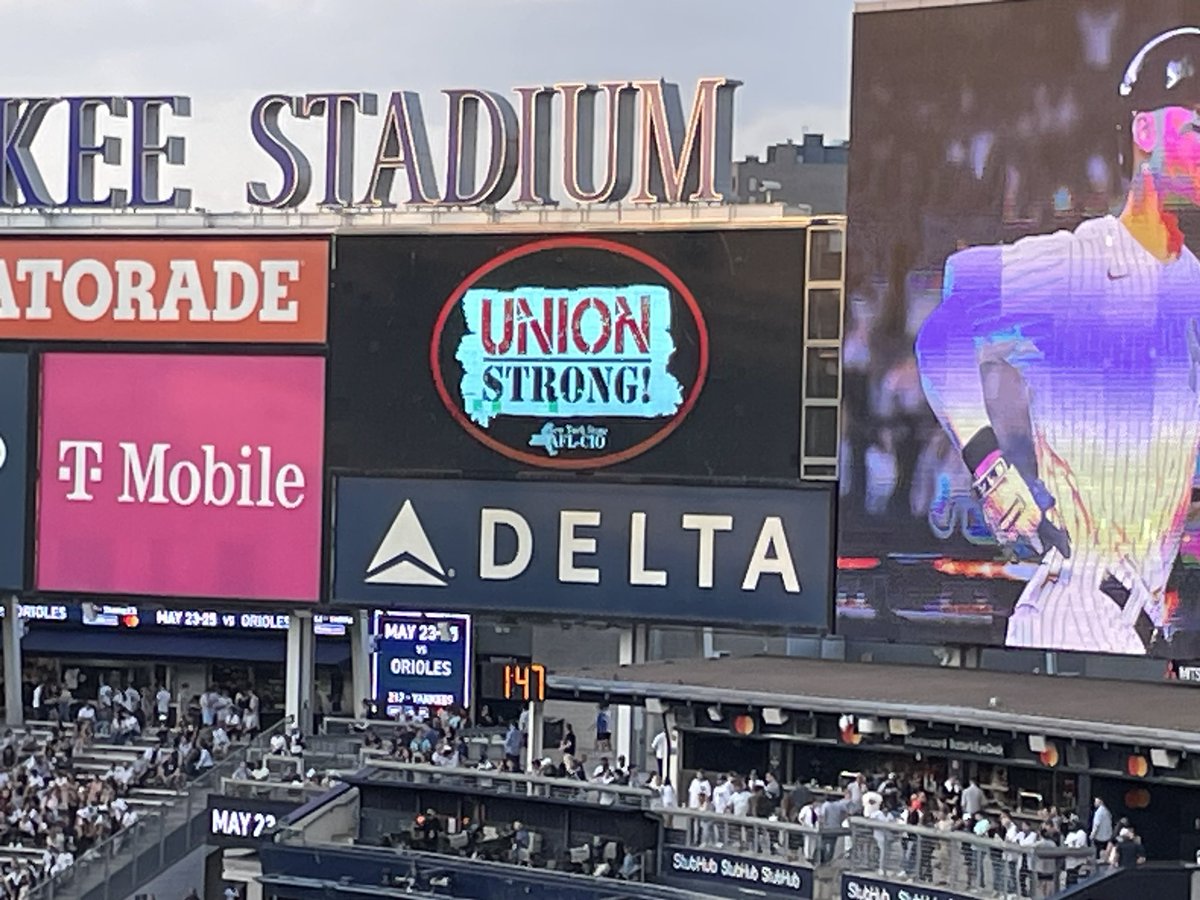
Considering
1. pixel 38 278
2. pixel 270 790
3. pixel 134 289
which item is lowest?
pixel 270 790

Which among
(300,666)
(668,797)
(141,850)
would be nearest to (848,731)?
(668,797)

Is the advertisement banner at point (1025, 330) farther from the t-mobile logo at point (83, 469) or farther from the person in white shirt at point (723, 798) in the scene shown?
the t-mobile logo at point (83, 469)

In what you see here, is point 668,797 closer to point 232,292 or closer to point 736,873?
point 736,873

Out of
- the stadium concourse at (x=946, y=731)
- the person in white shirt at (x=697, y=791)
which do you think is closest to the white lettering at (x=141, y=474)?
the stadium concourse at (x=946, y=731)

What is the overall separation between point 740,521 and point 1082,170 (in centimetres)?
716

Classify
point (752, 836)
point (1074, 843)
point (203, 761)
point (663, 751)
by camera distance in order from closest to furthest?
point (1074, 843) < point (752, 836) < point (663, 751) < point (203, 761)

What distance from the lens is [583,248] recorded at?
141ft

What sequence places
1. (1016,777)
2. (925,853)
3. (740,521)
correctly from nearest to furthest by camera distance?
(925,853) → (1016,777) → (740,521)

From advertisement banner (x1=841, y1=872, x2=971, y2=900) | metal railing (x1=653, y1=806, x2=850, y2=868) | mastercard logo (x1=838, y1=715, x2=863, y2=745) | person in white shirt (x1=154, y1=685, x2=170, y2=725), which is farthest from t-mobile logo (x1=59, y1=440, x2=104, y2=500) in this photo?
advertisement banner (x1=841, y1=872, x2=971, y2=900)

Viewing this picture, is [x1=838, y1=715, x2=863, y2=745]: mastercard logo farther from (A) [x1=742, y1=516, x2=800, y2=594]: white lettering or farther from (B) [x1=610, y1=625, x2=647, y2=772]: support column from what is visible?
(B) [x1=610, y1=625, x2=647, y2=772]: support column

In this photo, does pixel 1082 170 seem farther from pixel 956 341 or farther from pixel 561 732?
pixel 561 732

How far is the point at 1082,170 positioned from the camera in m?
38.3

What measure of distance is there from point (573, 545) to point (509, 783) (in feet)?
20.7

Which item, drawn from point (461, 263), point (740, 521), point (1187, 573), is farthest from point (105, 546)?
point (1187, 573)
